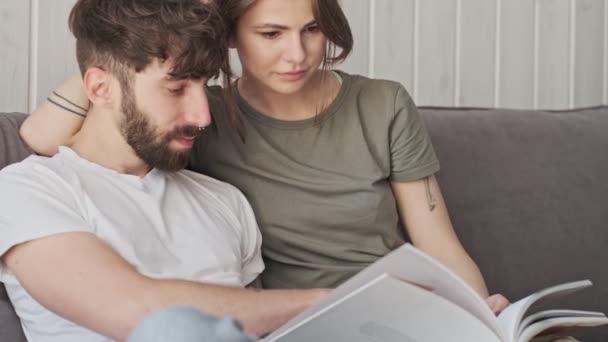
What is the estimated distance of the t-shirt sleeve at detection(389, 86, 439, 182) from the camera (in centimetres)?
168

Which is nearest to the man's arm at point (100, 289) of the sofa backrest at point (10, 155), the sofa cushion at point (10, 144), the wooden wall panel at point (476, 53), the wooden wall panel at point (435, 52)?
the sofa backrest at point (10, 155)

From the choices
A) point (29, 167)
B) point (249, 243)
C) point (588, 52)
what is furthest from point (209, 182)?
point (588, 52)

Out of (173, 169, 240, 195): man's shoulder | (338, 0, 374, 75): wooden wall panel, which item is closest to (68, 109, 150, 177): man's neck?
(173, 169, 240, 195): man's shoulder

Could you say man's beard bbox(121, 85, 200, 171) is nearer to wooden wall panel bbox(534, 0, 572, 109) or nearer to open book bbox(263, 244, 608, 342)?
open book bbox(263, 244, 608, 342)

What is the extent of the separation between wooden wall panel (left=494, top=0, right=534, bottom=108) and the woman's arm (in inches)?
55.5

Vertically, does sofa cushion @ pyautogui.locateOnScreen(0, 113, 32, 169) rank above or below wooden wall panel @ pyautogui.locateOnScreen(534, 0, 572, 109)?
below

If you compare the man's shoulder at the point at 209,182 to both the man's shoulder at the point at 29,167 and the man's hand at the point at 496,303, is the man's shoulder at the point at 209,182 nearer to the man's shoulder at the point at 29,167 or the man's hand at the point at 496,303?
the man's shoulder at the point at 29,167

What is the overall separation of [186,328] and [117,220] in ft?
1.87

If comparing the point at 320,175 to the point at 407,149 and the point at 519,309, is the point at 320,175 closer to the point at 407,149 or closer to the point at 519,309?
the point at 407,149

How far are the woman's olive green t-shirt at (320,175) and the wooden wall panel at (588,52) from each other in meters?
1.25

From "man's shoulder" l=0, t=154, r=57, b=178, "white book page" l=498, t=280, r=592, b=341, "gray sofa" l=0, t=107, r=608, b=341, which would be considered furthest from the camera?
"gray sofa" l=0, t=107, r=608, b=341

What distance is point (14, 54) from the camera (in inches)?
71.9

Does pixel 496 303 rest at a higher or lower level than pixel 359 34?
lower

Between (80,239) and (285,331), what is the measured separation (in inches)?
12.8
